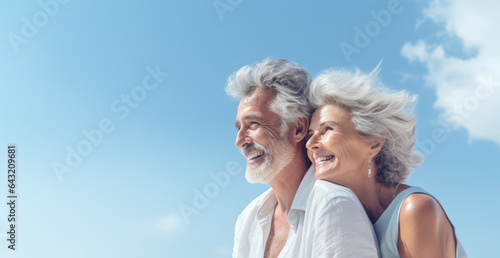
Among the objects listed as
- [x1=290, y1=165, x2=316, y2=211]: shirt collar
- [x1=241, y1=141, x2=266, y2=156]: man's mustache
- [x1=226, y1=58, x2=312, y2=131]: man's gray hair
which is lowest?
[x1=290, y1=165, x2=316, y2=211]: shirt collar

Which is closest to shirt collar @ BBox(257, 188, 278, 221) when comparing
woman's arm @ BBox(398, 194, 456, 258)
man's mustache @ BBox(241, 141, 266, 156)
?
man's mustache @ BBox(241, 141, 266, 156)

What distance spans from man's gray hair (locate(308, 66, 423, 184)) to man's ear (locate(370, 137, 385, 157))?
0.09 feet

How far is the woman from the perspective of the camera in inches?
135

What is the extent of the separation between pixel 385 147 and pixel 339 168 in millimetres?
409

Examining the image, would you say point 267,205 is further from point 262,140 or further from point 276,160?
point 262,140

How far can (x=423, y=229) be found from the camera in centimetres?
320

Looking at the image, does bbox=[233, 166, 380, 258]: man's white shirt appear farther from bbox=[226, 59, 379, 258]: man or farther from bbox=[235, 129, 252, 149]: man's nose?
bbox=[235, 129, 252, 149]: man's nose

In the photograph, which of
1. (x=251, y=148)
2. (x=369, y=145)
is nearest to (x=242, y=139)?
(x=251, y=148)

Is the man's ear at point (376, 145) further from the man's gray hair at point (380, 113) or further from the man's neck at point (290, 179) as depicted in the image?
the man's neck at point (290, 179)

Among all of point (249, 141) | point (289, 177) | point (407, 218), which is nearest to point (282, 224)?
point (289, 177)

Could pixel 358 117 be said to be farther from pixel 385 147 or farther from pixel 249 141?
pixel 249 141

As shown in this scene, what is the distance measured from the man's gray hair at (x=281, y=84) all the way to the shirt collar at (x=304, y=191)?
18.0 inches

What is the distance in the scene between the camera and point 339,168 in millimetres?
3654

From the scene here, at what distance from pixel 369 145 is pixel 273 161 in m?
0.85
